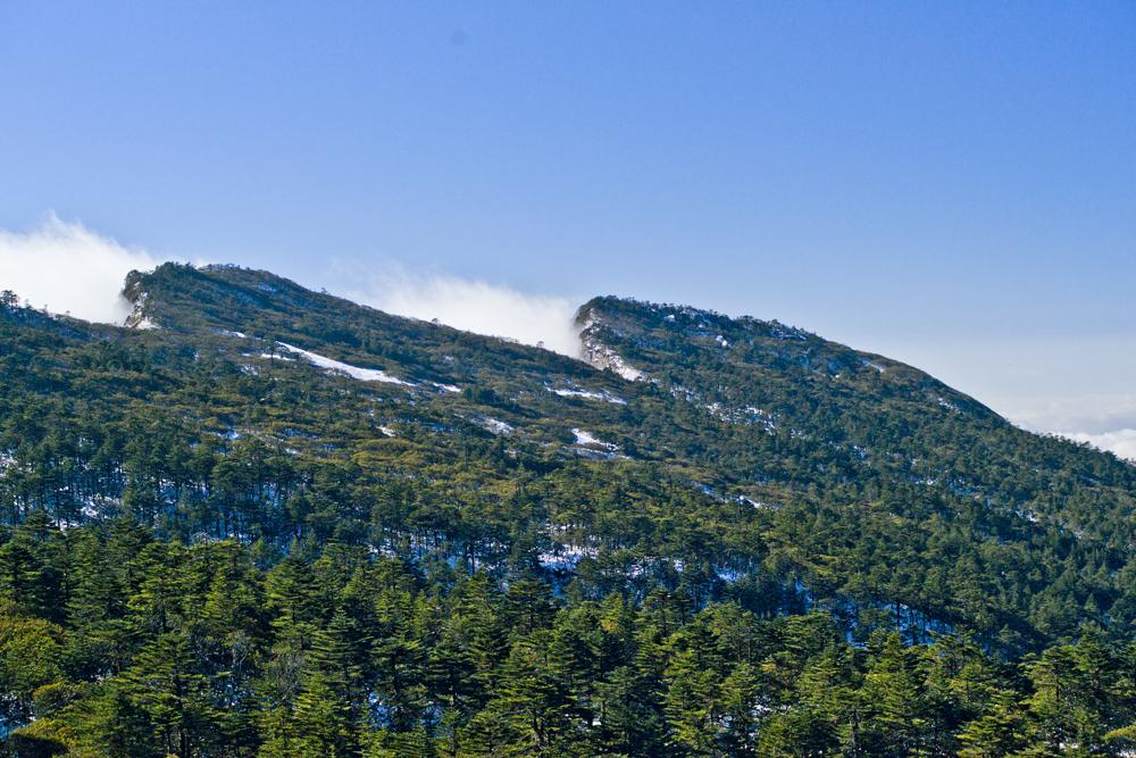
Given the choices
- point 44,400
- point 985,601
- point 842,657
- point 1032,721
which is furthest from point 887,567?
point 44,400

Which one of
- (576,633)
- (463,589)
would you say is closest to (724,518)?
(463,589)

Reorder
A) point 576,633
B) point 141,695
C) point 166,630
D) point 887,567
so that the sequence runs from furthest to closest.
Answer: point 887,567 < point 576,633 < point 166,630 < point 141,695

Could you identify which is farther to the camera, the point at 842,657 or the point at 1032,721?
the point at 842,657

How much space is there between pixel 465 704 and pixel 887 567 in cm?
10368

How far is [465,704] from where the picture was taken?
7281cm

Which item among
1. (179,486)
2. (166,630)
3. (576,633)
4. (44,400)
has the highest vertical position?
(44,400)

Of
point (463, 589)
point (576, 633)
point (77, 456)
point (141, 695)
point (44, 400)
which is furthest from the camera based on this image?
point (44, 400)

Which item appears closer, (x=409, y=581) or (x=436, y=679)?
(x=436, y=679)

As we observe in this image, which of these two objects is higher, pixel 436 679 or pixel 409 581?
pixel 409 581

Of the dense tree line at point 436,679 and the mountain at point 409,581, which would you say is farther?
the mountain at point 409,581

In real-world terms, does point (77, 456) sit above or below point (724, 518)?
below

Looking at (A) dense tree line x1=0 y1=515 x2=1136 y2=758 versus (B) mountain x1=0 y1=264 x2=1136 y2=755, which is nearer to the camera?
(A) dense tree line x1=0 y1=515 x2=1136 y2=758

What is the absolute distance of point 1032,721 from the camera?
70.6 metres

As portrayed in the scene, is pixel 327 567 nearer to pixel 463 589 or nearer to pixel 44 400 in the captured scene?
pixel 463 589
